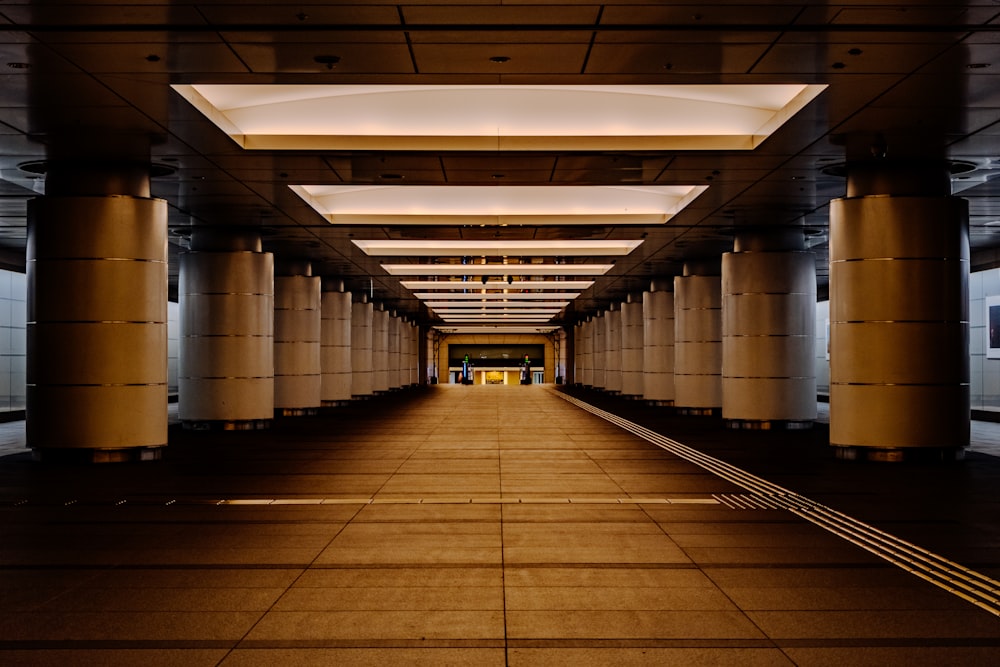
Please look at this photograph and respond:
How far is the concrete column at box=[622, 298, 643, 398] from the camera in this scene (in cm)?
4434

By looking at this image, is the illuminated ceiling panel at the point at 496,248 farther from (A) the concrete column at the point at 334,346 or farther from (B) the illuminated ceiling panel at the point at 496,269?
(A) the concrete column at the point at 334,346

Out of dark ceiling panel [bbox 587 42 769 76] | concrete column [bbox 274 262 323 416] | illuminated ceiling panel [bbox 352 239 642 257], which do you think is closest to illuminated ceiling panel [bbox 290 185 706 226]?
illuminated ceiling panel [bbox 352 239 642 257]

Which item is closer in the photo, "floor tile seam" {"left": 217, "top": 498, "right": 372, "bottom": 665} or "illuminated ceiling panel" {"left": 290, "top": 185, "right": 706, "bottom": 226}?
"floor tile seam" {"left": 217, "top": 498, "right": 372, "bottom": 665}

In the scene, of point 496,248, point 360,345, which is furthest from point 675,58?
point 360,345

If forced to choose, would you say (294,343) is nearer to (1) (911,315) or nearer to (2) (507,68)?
(1) (911,315)

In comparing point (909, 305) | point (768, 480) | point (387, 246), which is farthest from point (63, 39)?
point (387, 246)

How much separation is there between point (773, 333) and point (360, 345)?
25.4 m

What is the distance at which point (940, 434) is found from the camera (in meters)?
16.3

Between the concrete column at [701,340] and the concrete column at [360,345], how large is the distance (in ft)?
61.2

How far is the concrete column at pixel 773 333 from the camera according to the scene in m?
24.0

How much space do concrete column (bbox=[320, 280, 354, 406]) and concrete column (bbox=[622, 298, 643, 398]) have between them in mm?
13457

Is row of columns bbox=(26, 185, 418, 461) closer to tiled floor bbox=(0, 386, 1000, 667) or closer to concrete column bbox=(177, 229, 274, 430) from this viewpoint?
tiled floor bbox=(0, 386, 1000, 667)

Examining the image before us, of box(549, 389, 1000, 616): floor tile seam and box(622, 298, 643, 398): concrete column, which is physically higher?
box(622, 298, 643, 398): concrete column

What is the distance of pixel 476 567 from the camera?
782 centimetres
